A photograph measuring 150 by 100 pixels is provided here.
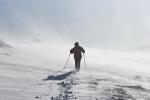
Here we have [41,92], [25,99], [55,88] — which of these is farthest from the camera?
[55,88]

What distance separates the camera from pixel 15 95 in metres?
13.0

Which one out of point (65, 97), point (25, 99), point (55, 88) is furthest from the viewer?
point (55, 88)

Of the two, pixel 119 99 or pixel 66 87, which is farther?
pixel 66 87

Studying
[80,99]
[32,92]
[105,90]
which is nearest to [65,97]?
[80,99]

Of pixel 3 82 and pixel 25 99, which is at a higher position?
pixel 3 82

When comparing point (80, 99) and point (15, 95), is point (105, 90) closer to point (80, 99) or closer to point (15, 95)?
point (80, 99)

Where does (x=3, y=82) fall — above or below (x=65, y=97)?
above

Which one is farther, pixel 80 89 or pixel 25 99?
pixel 80 89

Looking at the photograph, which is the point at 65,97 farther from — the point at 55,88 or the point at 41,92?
the point at 55,88

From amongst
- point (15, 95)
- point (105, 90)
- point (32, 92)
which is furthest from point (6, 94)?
point (105, 90)

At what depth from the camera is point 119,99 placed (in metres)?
13.9

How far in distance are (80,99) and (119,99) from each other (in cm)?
→ 168

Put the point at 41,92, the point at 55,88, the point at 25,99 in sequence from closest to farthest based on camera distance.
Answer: the point at 25,99 → the point at 41,92 → the point at 55,88

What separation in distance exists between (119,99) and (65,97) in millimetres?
2182
